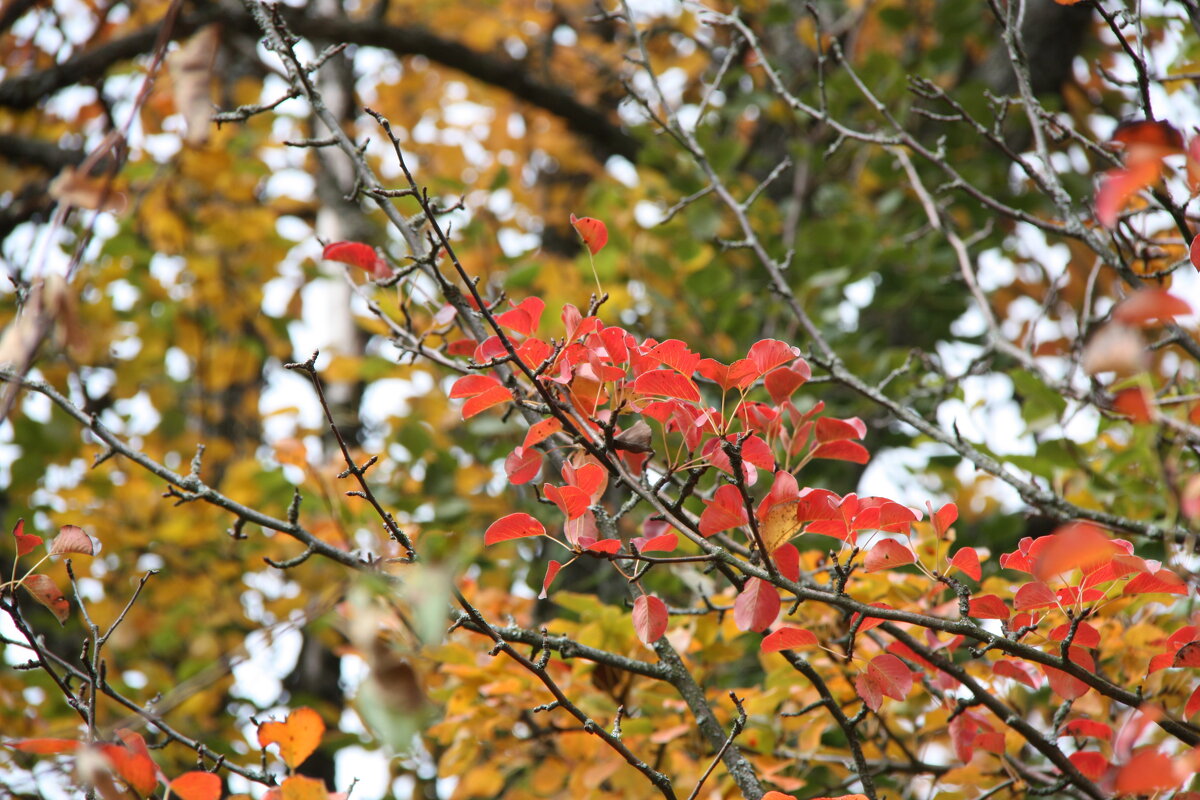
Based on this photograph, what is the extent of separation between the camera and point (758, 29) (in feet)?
11.2

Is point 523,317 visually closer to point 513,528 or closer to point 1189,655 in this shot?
point 513,528

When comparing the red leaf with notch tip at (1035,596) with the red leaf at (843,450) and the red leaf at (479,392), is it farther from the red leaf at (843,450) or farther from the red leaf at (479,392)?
the red leaf at (479,392)

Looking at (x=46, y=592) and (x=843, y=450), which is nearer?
(x=46, y=592)

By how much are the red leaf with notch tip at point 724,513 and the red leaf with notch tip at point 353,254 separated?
1.93 feet

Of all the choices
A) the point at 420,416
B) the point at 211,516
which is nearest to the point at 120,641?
the point at 211,516

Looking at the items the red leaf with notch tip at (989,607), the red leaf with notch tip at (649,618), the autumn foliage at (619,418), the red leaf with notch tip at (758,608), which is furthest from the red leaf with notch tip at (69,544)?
the red leaf with notch tip at (989,607)

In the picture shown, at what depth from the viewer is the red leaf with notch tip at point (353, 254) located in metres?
1.22

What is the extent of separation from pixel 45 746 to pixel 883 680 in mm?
871

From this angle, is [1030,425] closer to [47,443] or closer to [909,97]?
[909,97]

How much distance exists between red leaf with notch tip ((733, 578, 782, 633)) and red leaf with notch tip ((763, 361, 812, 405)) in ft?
0.89

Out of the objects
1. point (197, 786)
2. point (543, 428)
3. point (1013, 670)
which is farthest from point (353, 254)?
point (1013, 670)

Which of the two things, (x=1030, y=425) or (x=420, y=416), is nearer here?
(x=1030, y=425)

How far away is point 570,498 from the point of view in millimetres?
953

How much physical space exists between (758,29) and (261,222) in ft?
6.51
